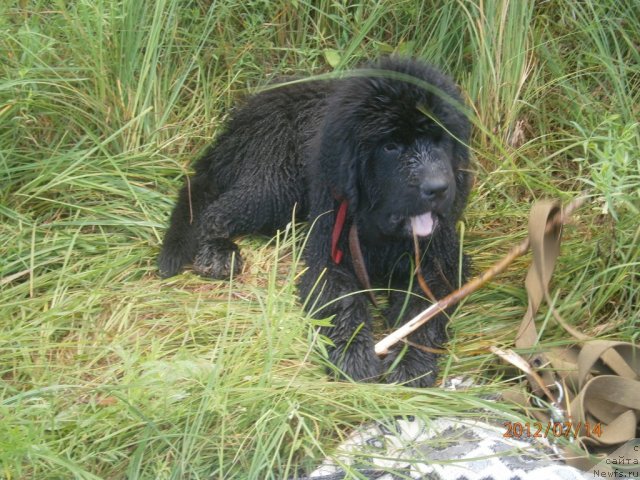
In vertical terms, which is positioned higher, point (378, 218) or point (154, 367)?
point (378, 218)

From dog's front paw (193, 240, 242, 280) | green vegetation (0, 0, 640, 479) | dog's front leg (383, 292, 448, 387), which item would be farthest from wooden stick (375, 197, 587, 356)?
dog's front paw (193, 240, 242, 280)

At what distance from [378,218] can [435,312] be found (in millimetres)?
413

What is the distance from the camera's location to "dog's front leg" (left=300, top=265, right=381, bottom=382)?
298cm

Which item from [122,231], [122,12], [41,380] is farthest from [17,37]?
[41,380]

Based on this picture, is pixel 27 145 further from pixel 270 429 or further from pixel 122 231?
pixel 270 429

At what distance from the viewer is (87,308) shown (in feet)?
10.9

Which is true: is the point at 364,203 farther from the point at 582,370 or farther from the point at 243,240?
the point at 582,370

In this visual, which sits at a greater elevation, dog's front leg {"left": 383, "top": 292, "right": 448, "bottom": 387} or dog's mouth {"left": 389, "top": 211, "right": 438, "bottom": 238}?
dog's mouth {"left": 389, "top": 211, "right": 438, "bottom": 238}

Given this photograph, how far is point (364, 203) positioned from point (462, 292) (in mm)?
504

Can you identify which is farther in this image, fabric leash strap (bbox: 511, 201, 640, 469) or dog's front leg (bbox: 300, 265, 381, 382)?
dog's front leg (bbox: 300, 265, 381, 382)

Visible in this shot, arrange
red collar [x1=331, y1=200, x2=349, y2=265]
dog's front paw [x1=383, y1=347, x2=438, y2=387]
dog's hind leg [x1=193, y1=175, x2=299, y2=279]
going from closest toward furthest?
dog's front paw [x1=383, y1=347, x2=438, y2=387]
red collar [x1=331, y1=200, x2=349, y2=265]
dog's hind leg [x1=193, y1=175, x2=299, y2=279]

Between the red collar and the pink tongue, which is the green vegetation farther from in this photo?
the pink tongue

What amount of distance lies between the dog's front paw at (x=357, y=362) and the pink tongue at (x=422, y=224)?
0.47 m
